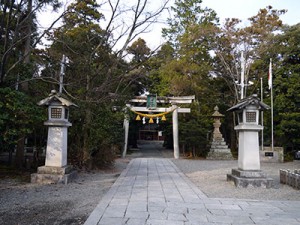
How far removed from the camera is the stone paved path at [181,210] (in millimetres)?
4684

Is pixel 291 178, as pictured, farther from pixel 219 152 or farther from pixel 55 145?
pixel 219 152

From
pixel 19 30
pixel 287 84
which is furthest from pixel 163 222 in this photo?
pixel 287 84

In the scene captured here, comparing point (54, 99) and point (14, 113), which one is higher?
point (54, 99)

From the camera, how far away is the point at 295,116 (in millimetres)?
18062

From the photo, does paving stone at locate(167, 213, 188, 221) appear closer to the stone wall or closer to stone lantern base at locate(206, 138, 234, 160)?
the stone wall

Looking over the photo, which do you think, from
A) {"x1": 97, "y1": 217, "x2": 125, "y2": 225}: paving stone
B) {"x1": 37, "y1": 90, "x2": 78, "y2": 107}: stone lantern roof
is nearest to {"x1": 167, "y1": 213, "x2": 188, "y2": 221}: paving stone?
{"x1": 97, "y1": 217, "x2": 125, "y2": 225}: paving stone

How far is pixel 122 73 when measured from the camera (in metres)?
10.9

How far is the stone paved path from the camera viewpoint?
4.68 meters

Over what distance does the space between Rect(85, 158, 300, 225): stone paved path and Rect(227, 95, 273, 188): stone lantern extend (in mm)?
1902

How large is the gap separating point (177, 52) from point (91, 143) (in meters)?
14.1

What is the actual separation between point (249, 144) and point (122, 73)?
213 inches

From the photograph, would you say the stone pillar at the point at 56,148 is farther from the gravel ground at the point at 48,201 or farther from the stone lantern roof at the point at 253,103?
the stone lantern roof at the point at 253,103

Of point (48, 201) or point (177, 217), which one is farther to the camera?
point (48, 201)

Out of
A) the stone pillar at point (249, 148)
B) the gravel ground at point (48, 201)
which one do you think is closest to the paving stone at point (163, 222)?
the gravel ground at point (48, 201)
